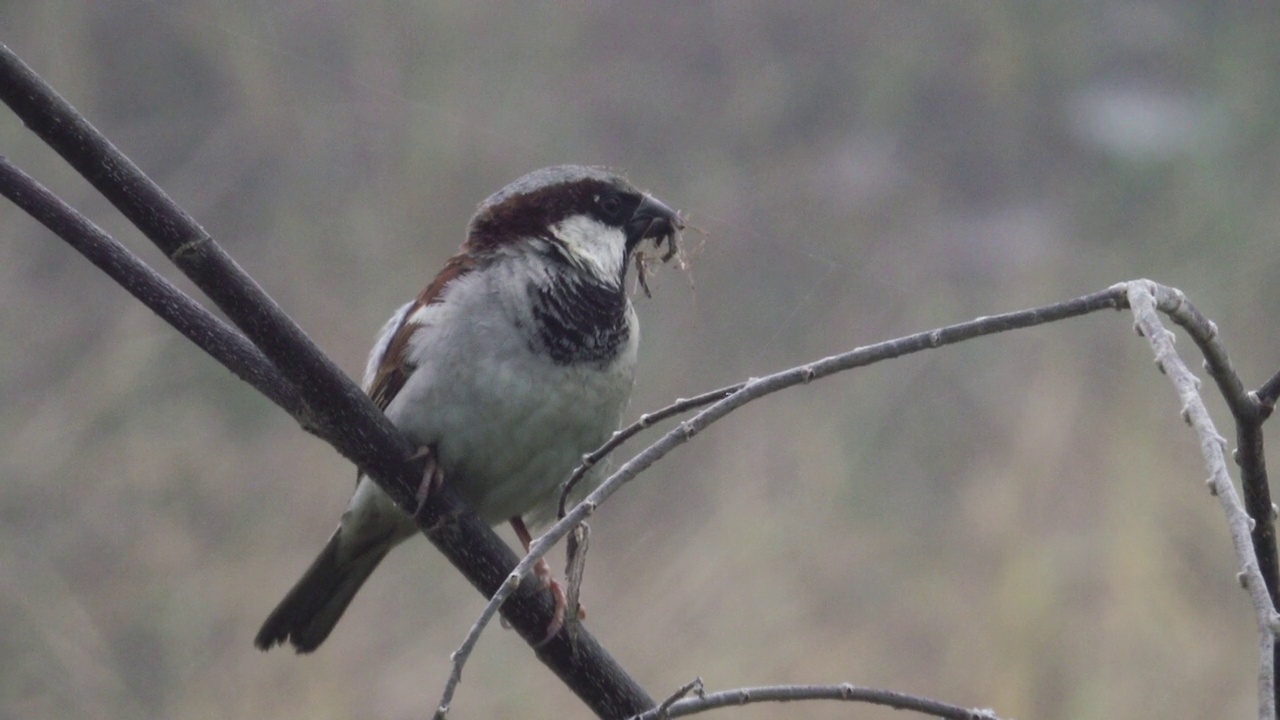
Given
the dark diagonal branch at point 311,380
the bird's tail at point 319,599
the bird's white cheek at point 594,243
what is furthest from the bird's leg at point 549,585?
the bird's white cheek at point 594,243

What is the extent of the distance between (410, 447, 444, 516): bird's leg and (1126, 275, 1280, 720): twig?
44cm

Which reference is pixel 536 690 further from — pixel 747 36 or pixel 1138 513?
pixel 747 36

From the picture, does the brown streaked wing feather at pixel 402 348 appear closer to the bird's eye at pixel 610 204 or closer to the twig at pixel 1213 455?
the bird's eye at pixel 610 204

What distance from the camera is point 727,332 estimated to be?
1.55m

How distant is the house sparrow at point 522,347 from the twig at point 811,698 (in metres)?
0.50

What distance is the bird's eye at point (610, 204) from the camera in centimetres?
112

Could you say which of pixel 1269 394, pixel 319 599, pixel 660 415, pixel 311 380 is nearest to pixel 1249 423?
pixel 1269 394

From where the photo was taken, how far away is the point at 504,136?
1.61 m

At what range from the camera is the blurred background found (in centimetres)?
154

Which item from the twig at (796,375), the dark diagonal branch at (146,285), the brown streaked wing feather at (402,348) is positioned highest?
the brown streaked wing feather at (402,348)

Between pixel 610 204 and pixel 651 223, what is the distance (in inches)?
1.6

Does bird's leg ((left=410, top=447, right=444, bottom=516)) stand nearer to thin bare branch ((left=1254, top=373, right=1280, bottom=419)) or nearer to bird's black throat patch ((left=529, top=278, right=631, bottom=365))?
bird's black throat patch ((left=529, top=278, right=631, bottom=365))

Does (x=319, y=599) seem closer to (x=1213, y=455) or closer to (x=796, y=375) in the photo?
(x=796, y=375)

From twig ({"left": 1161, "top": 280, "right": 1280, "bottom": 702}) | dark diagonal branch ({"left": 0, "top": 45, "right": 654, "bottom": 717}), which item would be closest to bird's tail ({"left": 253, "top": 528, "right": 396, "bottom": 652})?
dark diagonal branch ({"left": 0, "top": 45, "right": 654, "bottom": 717})
